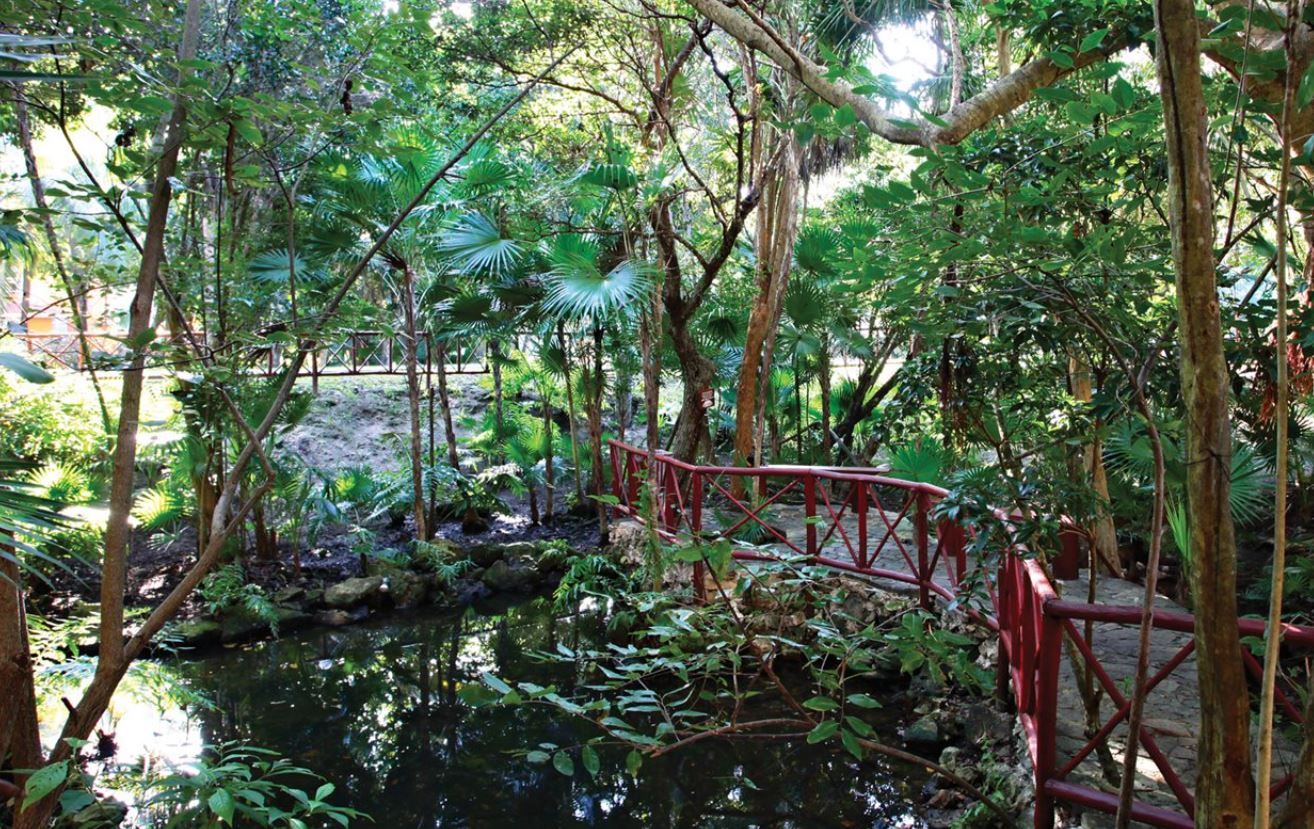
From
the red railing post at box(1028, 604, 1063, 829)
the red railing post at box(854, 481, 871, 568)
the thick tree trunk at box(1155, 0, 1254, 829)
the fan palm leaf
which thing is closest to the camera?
the thick tree trunk at box(1155, 0, 1254, 829)

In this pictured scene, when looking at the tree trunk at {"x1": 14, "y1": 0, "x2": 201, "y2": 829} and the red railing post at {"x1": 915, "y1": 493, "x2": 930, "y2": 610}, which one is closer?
the tree trunk at {"x1": 14, "y1": 0, "x2": 201, "y2": 829}

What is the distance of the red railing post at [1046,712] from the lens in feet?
8.41

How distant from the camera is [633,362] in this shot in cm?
996

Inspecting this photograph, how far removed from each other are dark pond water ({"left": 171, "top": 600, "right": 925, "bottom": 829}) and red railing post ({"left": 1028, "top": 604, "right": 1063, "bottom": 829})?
1.48m

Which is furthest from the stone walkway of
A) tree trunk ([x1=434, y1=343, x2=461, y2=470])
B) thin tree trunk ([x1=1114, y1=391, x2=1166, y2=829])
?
tree trunk ([x1=434, y1=343, x2=461, y2=470])

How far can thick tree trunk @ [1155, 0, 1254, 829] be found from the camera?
1.51 m

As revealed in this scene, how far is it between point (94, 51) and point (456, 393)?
1213 centimetres

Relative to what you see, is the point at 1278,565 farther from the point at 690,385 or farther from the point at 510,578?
the point at 510,578

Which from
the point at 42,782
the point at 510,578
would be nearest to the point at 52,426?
the point at 510,578

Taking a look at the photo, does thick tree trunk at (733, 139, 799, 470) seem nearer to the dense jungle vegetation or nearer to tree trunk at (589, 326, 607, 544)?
the dense jungle vegetation

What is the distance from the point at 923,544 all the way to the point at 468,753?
3.07 metres

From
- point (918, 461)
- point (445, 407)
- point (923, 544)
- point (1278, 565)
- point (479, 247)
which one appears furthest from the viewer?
point (445, 407)

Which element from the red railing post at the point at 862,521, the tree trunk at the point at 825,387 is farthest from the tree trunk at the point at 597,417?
the red railing post at the point at 862,521

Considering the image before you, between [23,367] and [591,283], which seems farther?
[591,283]
